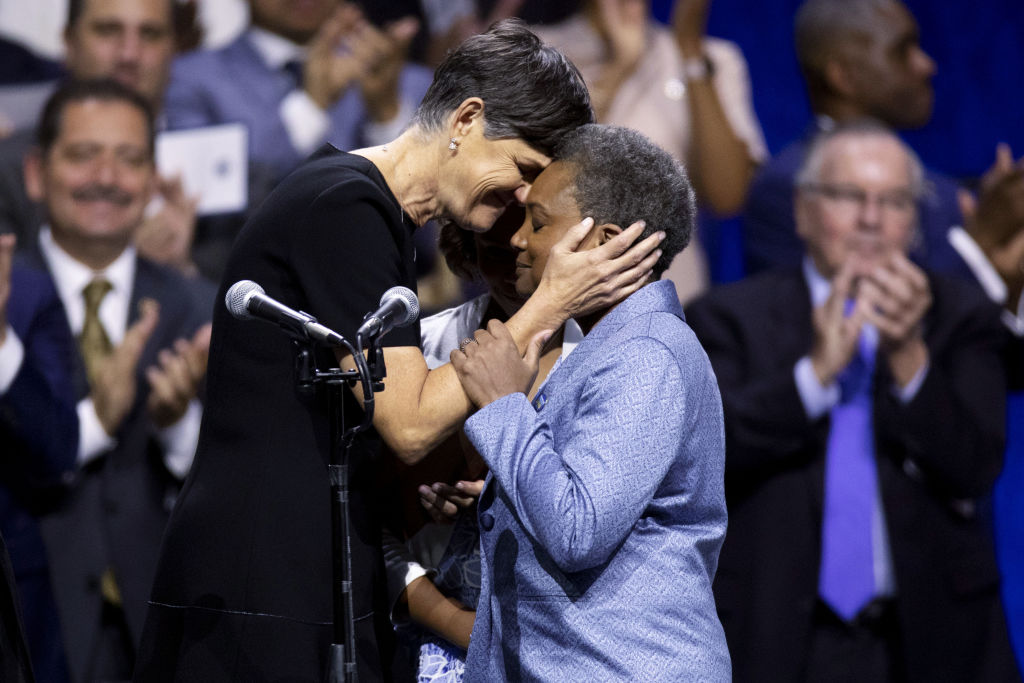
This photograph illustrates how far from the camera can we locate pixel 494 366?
1793mm

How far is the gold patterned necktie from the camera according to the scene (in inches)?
171

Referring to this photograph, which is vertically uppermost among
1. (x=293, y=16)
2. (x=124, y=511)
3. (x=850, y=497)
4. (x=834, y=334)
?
(x=293, y=16)

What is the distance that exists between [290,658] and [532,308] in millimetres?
632

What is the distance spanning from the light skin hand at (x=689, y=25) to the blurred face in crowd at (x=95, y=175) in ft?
6.56

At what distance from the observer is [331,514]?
174cm

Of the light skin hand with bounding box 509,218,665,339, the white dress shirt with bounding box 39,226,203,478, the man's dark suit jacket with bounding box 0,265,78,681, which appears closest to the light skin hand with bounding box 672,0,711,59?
Answer: the white dress shirt with bounding box 39,226,203,478

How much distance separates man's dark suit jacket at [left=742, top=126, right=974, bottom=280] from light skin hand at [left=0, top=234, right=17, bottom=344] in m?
2.63

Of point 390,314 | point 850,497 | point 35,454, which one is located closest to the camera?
point 390,314

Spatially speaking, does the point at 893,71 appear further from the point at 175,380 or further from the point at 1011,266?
the point at 175,380

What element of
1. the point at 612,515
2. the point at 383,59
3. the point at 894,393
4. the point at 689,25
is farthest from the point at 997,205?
the point at 612,515

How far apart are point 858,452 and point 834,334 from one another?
0.40 metres

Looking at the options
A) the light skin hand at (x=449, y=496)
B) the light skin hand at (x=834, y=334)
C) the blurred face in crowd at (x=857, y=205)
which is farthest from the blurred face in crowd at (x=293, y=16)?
the light skin hand at (x=449, y=496)

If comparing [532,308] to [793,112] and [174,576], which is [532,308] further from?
[793,112]

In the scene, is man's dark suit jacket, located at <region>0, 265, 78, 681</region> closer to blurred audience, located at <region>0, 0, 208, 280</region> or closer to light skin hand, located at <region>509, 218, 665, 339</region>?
blurred audience, located at <region>0, 0, 208, 280</region>
